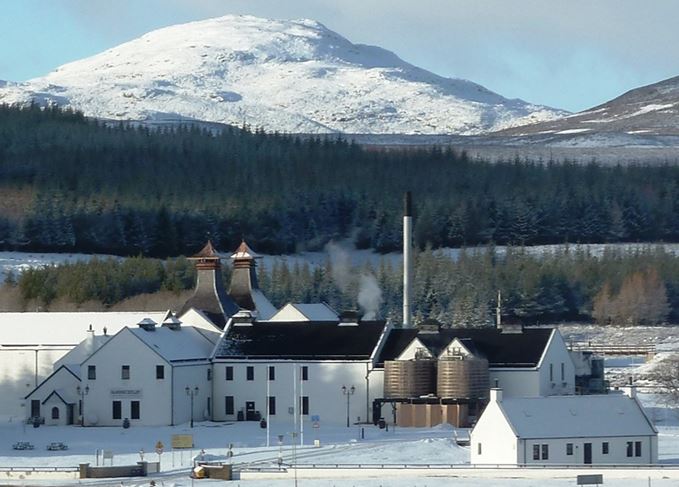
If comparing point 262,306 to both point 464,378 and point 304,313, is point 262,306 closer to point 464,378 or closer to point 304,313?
point 304,313

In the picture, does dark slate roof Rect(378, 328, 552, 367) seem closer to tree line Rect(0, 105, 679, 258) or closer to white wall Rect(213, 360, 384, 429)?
white wall Rect(213, 360, 384, 429)

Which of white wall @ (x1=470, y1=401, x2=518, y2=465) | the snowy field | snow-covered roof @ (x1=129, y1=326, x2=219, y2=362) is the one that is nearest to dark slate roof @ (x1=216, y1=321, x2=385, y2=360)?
snow-covered roof @ (x1=129, y1=326, x2=219, y2=362)

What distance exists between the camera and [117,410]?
8219cm

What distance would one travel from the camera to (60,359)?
87.4 m

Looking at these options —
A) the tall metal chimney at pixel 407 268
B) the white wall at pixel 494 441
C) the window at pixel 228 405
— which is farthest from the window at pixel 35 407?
the white wall at pixel 494 441

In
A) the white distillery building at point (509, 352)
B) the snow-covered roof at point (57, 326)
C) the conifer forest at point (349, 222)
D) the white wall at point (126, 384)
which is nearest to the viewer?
the white distillery building at point (509, 352)

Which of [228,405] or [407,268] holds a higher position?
[407,268]

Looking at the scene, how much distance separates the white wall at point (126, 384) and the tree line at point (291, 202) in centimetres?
8697

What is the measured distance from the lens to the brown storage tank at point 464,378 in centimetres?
8000

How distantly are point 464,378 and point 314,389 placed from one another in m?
6.72

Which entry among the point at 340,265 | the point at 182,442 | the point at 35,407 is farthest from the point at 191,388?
the point at 340,265

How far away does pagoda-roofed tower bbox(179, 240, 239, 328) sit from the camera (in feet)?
308

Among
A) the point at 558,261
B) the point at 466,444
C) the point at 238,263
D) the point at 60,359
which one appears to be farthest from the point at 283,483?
the point at 558,261

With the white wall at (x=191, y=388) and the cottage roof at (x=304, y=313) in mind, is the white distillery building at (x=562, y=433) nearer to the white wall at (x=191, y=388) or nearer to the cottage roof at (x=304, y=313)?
the white wall at (x=191, y=388)
